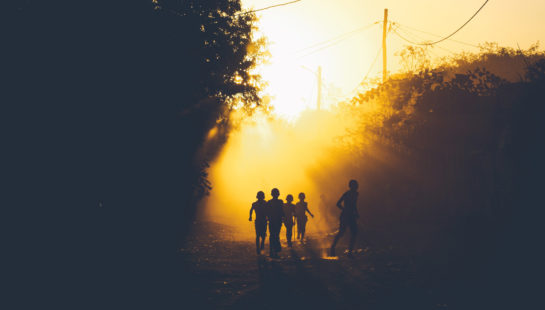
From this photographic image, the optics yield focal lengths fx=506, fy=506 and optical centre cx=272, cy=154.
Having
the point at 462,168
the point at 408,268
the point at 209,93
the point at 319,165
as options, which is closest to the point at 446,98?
the point at 462,168

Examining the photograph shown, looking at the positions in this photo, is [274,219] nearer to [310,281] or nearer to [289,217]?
[289,217]

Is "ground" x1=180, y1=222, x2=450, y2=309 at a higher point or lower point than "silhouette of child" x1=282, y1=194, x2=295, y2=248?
lower

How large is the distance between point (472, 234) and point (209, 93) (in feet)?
27.0

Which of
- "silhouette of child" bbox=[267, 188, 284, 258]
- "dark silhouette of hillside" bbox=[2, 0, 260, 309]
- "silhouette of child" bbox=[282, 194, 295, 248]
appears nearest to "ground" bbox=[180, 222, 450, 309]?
"silhouette of child" bbox=[267, 188, 284, 258]

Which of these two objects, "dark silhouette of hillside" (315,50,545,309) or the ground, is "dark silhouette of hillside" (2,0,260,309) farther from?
"dark silhouette of hillside" (315,50,545,309)

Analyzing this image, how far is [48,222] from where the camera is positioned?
10539 mm

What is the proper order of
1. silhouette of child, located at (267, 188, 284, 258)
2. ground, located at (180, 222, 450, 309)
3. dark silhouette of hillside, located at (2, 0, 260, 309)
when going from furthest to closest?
silhouette of child, located at (267, 188, 284, 258) < dark silhouette of hillside, located at (2, 0, 260, 309) < ground, located at (180, 222, 450, 309)

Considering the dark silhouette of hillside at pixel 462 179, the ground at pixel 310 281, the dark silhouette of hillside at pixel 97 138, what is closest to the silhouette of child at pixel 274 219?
the ground at pixel 310 281

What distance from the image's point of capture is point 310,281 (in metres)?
8.83

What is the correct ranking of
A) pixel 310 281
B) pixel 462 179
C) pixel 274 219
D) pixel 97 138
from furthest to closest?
1. pixel 462 179
2. pixel 274 219
3. pixel 97 138
4. pixel 310 281

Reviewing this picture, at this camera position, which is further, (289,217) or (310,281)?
(289,217)

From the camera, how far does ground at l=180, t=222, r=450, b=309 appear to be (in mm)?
7164

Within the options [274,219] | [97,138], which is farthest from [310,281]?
[97,138]

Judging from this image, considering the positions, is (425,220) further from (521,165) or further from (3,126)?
(3,126)
